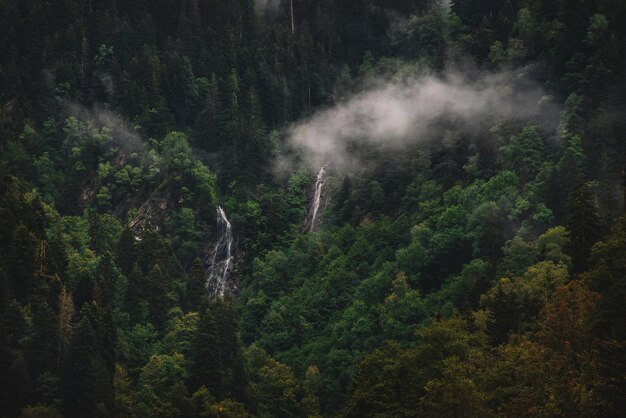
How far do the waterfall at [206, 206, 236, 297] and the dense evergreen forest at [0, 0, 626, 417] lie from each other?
0.32 meters

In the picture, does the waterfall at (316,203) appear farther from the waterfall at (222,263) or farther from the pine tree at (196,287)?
the pine tree at (196,287)

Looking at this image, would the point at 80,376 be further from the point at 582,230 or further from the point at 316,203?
the point at 316,203

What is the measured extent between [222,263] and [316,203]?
1927cm

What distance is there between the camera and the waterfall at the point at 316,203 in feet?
562

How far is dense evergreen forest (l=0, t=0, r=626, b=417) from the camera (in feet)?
276

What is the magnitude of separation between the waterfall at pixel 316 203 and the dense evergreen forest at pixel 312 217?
2.65 ft

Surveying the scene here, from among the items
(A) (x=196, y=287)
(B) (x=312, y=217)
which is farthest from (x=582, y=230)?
(B) (x=312, y=217)

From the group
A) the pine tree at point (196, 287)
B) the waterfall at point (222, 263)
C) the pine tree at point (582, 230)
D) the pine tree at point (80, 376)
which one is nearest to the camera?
the pine tree at point (582, 230)

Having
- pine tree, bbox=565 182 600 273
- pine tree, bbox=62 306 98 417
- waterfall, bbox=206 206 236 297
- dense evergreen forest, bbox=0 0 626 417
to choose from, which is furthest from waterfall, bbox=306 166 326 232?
pine tree, bbox=565 182 600 273

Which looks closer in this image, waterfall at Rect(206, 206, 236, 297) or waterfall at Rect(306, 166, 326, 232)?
waterfall at Rect(206, 206, 236, 297)

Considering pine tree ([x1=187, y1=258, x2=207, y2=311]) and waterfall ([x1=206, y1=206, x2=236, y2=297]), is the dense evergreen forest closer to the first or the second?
waterfall ([x1=206, y1=206, x2=236, y2=297])

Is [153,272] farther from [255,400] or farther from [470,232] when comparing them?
[470,232]

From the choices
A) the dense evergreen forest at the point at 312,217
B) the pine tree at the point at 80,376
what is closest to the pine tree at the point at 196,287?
the dense evergreen forest at the point at 312,217

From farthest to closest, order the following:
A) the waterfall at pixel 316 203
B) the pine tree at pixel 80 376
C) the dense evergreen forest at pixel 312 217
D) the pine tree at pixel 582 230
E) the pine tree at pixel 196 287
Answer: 1. the waterfall at pixel 316 203
2. the pine tree at pixel 196 287
3. the pine tree at pixel 80 376
4. the pine tree at pixel 582 230
5. the dense evergreen forest at pixel 312 217
